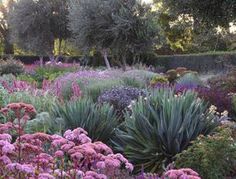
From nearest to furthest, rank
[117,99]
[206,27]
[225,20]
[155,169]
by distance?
1. [155,169]
2. [117,99]
3. [225,20]
4. [206,27]

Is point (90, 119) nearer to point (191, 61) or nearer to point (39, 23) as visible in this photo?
point (191, 61)

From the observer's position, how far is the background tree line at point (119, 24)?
53.2 ft

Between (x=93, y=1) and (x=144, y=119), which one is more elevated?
(x=93, y=1)

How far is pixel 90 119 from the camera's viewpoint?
8.03 metres

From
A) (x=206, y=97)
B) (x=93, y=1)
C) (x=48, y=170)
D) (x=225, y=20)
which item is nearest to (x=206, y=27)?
(x=225, y=20)

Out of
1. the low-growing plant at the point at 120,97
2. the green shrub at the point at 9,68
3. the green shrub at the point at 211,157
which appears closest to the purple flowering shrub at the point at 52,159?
the green shrub at the point at 211,157

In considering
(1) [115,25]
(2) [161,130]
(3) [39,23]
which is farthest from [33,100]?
(3) [39,23]

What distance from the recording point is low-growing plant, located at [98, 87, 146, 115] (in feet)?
33.0

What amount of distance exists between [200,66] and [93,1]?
9.20m

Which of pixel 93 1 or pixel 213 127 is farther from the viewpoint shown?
pixel 93 1

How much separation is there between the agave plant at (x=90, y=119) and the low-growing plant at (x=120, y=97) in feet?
5.31

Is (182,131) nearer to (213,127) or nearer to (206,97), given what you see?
(213,127)

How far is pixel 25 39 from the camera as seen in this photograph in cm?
3519

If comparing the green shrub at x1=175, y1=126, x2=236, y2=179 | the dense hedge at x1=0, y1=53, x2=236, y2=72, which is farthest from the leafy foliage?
the dense hedge at x1=0, y1=53, x2=236, y2=72
